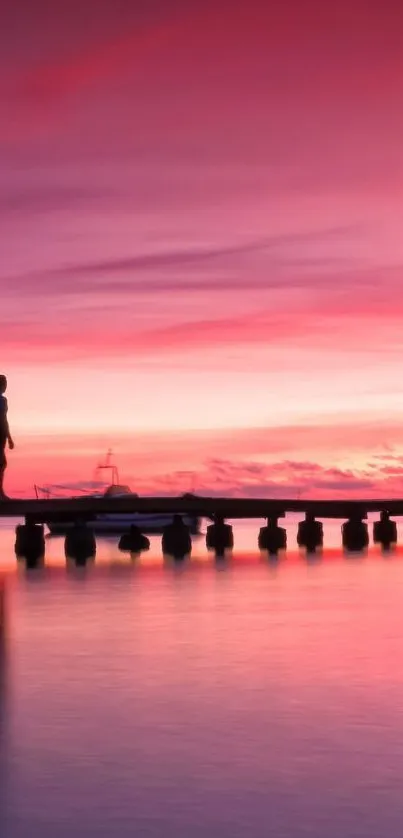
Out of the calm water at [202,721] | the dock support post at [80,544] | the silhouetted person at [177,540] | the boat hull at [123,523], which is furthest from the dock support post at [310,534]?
the calm water at [202,721]

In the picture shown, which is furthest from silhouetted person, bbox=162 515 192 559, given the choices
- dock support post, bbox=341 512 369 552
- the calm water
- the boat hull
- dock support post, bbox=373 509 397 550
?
the boat hull

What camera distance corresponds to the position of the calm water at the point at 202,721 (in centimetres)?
1273

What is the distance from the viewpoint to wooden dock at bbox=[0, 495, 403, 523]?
49.6m

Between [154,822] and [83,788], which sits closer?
[154,822]

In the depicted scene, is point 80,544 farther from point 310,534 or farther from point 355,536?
point 355,536

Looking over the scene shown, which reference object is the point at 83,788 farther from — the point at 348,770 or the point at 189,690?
the point at 189,690

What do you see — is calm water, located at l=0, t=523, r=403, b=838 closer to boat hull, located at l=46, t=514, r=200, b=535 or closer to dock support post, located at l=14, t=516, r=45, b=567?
dock support post, located at l=14, t=516, r=45, b=567

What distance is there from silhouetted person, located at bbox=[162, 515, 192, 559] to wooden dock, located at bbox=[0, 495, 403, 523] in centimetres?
187

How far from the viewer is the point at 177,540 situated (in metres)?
66.9

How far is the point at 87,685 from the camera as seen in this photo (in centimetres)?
2053

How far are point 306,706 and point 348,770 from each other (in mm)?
4059

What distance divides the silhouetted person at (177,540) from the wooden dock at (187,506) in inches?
73.5

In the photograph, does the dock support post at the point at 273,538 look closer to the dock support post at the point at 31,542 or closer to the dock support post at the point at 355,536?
the dock support post at the point at 355,536

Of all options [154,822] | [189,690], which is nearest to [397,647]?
→ [189,690]
